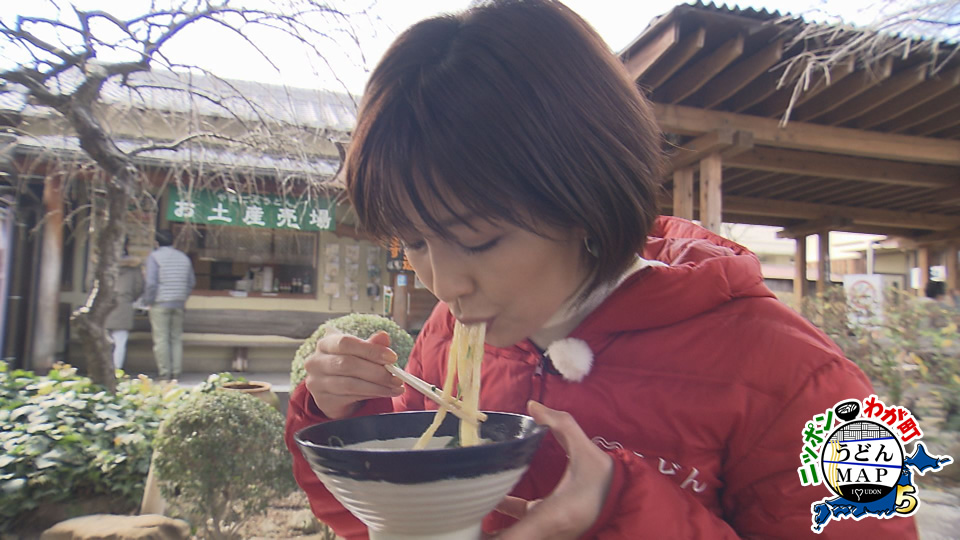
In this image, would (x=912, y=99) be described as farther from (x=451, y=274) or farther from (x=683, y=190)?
(x=451, y=274)

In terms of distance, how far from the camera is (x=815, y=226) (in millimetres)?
10273

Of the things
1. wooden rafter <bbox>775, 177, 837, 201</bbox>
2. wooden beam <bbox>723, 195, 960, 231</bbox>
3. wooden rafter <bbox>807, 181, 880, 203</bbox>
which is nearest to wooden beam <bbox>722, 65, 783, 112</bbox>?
wooden rafter <bbox>775, 177, 837, 201</bbox>

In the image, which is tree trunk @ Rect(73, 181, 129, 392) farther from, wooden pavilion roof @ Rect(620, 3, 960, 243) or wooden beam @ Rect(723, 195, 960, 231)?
wooden beam @ Rect(723, 195, 960, 231)

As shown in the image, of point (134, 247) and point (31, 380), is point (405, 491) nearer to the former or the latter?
point (31, 380)

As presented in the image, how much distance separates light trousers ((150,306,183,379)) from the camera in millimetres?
8031

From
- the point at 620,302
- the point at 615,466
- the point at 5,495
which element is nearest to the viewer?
the point at 615,466

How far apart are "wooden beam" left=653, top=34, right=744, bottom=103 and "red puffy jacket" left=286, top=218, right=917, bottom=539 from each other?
4095 mm

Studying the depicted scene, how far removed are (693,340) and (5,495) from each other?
4061 mm

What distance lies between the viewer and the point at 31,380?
4.33m

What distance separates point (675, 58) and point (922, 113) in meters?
3.19

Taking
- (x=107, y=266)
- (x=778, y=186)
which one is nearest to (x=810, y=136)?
(x=778, y=186)

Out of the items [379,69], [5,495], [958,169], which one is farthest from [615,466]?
[958,169]

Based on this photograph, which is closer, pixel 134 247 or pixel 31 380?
pixel 31 380

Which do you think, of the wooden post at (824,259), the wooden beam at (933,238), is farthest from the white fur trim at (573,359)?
the wooden beam at (933,238)
